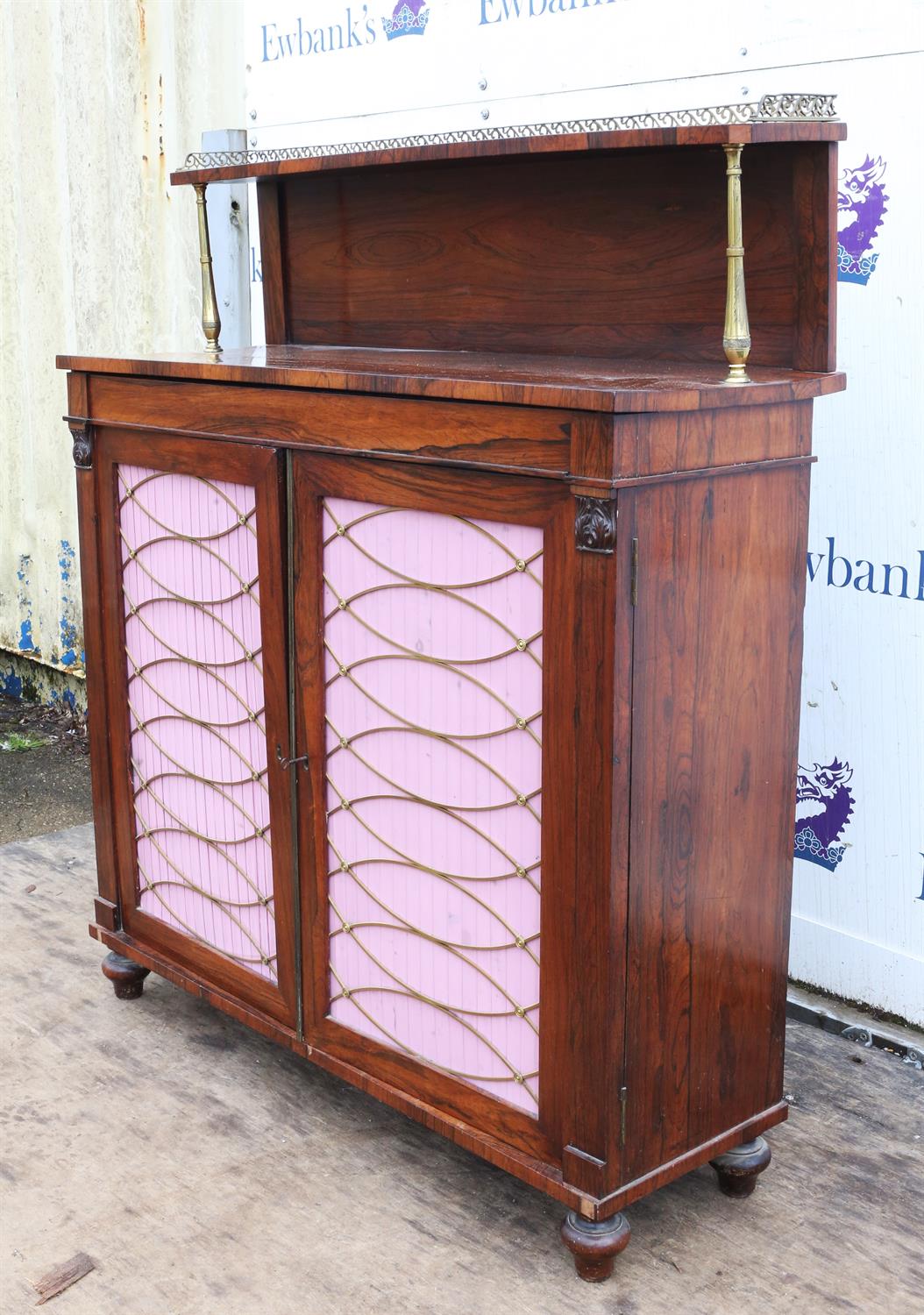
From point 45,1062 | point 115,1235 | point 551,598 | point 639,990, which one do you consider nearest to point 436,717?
point 551,598

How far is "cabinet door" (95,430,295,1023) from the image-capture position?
93.5 inches

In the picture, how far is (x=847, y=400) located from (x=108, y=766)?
150 centimetres

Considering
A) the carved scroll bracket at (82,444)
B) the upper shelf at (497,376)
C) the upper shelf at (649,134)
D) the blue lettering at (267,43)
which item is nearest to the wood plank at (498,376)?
the upper shelf at (497,376)

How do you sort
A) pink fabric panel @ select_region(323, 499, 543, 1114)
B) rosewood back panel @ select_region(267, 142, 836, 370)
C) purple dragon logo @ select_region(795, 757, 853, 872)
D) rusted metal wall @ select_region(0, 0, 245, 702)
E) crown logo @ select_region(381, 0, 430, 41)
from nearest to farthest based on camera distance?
pink fabric panel @ select_region(323, 499, 543, 1114) < rosewood back panel @ select_region(267, 142, 836, 370) < purple dragon logo @ select_region(795, 757, 853, 872) < crown logo @ select_region(381, 0, 430, 41) < rusted metal wall @ select_region(0, 0, 245, 702)

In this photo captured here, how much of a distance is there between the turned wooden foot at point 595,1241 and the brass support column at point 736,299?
1.13 m

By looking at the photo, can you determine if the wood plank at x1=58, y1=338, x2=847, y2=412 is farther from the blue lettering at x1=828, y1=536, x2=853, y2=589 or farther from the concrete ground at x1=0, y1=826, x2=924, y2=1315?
the concrete ground at x1=0, y1=826, x2=924, y2=1315

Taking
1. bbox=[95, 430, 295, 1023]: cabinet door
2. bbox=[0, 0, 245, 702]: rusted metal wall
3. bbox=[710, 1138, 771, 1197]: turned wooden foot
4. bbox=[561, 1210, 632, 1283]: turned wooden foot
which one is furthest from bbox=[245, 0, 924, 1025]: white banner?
bbox=[0, 0, 245, 702]: rusted metal wall

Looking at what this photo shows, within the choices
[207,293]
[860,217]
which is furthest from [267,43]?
[860,217]

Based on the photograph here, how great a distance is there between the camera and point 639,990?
196 centimetres

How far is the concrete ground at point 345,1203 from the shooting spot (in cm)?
202

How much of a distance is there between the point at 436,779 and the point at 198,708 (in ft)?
2.03

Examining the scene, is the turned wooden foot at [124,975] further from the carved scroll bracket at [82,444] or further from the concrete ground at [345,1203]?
the carved scroll bracket at [82,444]

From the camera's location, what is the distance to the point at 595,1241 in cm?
199

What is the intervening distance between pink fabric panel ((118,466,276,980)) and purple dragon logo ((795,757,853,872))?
3.27ft
